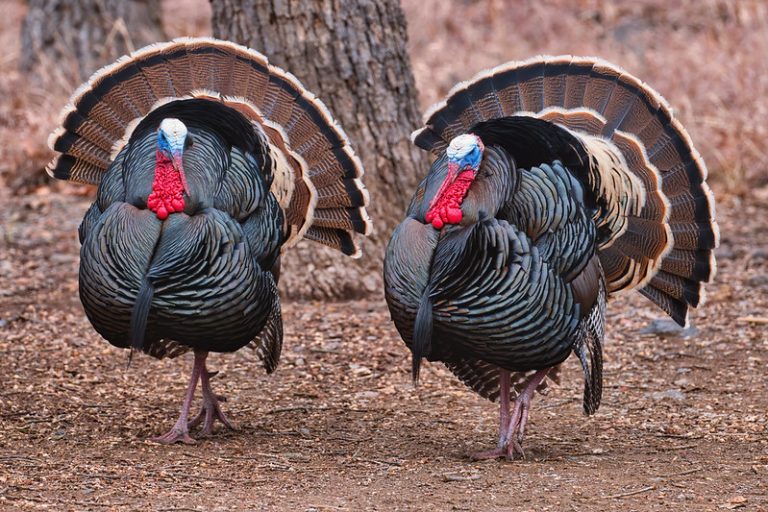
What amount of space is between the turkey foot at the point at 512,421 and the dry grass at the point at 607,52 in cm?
417

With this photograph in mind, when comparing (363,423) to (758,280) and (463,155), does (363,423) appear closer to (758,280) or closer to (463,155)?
(463,155)

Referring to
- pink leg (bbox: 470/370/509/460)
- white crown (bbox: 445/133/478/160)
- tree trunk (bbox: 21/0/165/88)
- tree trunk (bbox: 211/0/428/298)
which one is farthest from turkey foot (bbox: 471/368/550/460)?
tree trunk (bbox: 21/0/165/88)

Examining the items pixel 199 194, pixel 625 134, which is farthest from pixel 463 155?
pixel 625 134

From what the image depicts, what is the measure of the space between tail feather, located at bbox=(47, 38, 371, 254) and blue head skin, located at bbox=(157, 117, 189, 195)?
629mm

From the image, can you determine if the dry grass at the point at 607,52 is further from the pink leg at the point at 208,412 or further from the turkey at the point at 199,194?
the pink leg at the point at 208,412

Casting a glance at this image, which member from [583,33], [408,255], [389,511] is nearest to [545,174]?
[408,255]

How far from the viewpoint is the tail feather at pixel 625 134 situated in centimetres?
432

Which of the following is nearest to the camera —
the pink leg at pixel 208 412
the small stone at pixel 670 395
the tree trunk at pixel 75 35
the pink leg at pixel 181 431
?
the pink leg at pixel 181 431

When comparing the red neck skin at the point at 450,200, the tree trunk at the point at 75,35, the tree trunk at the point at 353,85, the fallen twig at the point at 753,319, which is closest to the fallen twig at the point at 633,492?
the red neck skin at the point at 450,200

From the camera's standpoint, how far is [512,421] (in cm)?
396

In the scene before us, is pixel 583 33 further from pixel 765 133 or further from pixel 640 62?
pixel 765 133

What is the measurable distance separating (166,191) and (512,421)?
148 centimetres

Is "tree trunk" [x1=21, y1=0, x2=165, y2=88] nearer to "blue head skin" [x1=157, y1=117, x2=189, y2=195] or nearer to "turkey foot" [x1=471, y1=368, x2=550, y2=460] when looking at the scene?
"blue head skin" [x1=157, y1=117, x2=189, y2=195]

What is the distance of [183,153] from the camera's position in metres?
3.81
